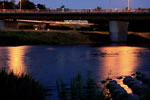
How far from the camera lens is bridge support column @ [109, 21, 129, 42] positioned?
110m

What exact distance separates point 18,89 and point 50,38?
89256mm

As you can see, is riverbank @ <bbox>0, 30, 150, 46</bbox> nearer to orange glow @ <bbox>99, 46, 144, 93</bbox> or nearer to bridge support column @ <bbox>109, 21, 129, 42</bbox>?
bridge support column @ <bbox>109, 21, 129, 42</bbox>

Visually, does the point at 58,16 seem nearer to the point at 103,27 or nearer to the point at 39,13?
the point at 39,13

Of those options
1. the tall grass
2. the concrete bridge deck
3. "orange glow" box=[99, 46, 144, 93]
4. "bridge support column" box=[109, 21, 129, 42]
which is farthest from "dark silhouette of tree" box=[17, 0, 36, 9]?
the tall grass

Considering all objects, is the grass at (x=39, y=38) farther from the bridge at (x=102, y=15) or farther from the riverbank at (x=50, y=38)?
the bridge at (x=102, y=15)

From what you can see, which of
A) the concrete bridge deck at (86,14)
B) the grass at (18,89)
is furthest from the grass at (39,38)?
the grass at (18,89)

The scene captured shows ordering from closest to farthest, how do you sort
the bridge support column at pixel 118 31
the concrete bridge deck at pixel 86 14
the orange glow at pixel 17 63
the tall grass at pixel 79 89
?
the tall grass at pixel 79 89
the orange glow at pixel 17 63
the concrete bridge deck at pixel 86 14
the bridge support column at pixel 118 31

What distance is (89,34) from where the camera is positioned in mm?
113125

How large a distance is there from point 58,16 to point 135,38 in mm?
29965

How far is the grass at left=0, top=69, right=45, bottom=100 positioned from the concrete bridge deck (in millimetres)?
85654

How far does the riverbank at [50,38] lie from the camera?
308 feet

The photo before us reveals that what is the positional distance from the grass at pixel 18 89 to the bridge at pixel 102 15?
281 ft

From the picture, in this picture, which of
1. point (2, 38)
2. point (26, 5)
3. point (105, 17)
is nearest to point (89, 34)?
point (105, 17)

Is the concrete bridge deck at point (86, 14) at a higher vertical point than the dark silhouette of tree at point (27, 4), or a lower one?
lower
